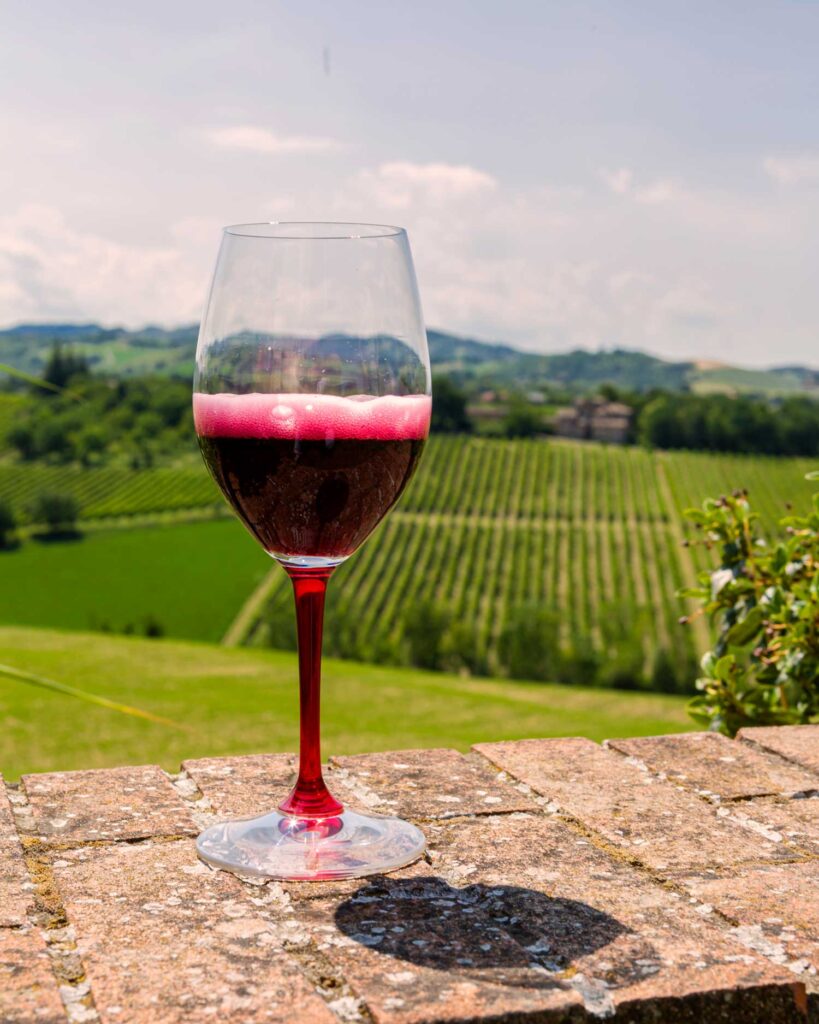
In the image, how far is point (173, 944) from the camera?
123cm

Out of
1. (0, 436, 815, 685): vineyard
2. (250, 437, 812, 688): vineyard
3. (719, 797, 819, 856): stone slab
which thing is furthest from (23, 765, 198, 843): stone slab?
(250, 437, 812, 688): vineyard

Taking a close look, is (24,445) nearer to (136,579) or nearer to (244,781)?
(136,579)

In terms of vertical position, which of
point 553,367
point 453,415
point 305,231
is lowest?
A: point 305,231

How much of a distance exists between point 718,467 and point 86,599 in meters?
51.1

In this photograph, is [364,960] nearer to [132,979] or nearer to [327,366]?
[132,979]

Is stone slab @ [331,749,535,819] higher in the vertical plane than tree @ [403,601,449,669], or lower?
higher

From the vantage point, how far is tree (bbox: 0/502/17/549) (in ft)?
245

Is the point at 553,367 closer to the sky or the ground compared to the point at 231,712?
closer to the sky

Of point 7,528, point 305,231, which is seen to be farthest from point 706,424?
point 305,231

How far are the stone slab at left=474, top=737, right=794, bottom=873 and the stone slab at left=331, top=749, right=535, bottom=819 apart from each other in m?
0.06

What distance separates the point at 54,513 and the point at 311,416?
78.2m

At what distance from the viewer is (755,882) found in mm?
1469

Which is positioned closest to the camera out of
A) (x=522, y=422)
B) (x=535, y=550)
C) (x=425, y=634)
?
(x=425, y=634)

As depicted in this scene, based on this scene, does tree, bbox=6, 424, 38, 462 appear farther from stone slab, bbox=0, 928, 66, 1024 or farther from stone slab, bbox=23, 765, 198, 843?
stone slab, bbox=0, 928, 66, 1024
